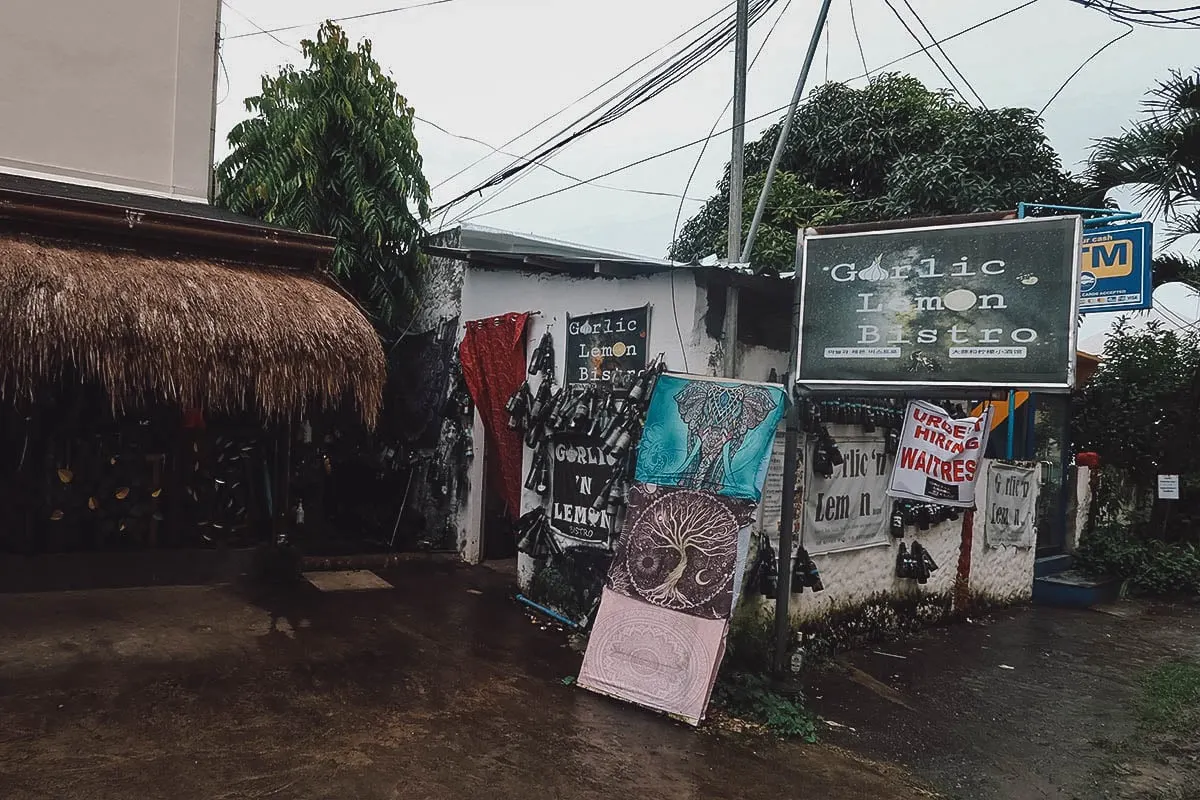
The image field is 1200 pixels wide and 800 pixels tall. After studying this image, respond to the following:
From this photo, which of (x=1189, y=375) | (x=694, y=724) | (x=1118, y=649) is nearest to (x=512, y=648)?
(x=694, y=724)

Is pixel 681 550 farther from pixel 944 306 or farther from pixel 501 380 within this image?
pixel 501 380

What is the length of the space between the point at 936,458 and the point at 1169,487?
22.4 feet

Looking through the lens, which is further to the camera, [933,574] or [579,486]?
[933,574]

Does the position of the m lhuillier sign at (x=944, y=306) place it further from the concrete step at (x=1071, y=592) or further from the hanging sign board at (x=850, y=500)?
the concrete step at (x=1071, y=592)

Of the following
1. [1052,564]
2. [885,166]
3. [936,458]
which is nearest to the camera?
[936,458]

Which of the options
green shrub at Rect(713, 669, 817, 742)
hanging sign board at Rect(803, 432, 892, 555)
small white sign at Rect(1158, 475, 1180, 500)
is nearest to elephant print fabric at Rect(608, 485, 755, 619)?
green shrub at Rect(713, 669, 817, 742)

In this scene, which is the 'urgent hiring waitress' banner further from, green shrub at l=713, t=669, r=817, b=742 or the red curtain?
the red curtain

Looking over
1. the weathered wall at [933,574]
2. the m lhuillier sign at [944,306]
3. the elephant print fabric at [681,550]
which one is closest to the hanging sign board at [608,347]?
the elephant print fabric at [681,550]

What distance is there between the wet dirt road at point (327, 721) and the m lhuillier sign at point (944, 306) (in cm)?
241

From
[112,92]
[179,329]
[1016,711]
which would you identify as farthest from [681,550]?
[112,92]

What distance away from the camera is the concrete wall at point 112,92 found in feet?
22.9

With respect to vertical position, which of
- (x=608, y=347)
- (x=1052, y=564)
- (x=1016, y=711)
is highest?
(x=608, y=347)

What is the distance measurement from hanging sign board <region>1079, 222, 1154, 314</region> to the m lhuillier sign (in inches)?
178

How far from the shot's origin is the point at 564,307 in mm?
7574
